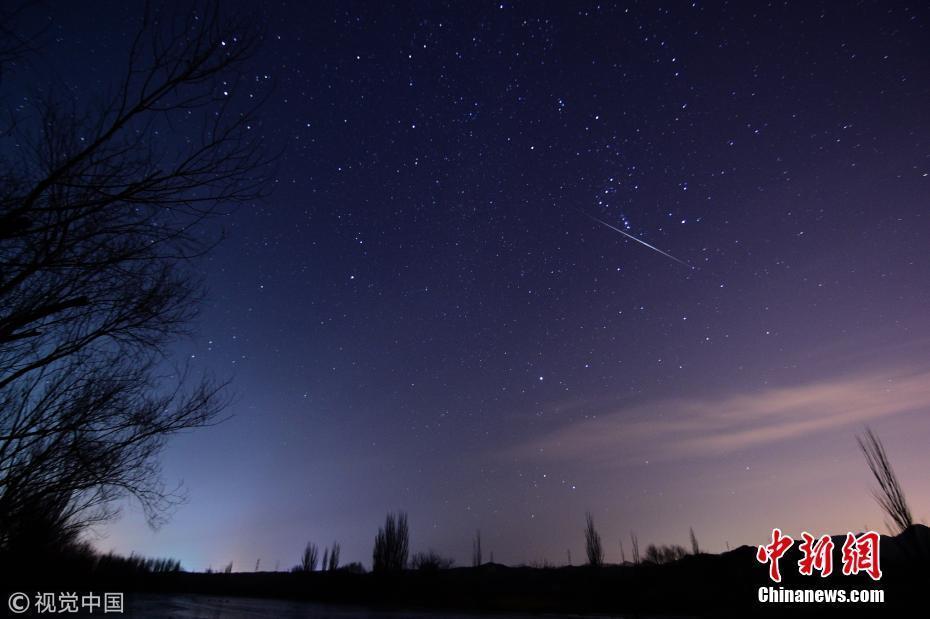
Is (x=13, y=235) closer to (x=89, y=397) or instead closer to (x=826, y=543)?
(x=89, y=397)

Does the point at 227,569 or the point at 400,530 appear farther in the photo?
the point at 227,569

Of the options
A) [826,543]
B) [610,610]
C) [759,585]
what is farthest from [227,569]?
[826,543]

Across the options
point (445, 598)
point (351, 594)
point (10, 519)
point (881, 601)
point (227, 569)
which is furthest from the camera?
point (227, 569)

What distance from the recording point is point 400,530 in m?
47.8

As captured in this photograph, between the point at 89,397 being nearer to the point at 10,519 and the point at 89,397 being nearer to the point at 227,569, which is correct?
the point at 10,519

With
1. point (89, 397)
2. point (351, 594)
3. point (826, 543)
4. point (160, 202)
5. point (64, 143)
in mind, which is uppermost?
point (64, 143)

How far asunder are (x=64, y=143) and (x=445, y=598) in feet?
114

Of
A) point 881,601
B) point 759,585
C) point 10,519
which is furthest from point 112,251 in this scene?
point 759,585

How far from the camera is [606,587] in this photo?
28.8 metres

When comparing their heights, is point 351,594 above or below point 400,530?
below

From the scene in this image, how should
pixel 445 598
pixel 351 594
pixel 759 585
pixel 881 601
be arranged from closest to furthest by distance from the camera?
1. pixel 881 601
2. pixel 759 585
3. pixel 445 598
4. pixel 351 594

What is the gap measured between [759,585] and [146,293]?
29836 millimetres

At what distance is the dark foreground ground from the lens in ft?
44.7

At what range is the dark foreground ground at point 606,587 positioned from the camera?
1363cm
